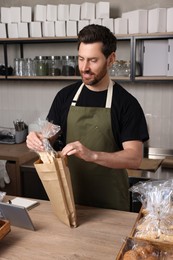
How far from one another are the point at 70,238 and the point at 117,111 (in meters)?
0.73

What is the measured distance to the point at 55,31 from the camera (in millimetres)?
3102

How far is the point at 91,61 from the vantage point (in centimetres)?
152

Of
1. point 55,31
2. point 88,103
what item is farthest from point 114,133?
point 55,31

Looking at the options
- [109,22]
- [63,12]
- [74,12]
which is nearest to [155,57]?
[109,22]

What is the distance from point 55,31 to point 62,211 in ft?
7.36

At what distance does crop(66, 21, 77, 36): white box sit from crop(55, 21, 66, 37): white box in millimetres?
36

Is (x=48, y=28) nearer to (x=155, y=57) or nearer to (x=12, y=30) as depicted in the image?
(x=12, y=30)

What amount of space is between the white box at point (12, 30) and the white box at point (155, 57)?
4.38 feet

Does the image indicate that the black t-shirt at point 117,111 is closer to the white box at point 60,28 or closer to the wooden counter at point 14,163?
the wooden counter at point 14,163

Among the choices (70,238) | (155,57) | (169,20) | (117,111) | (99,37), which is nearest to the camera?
(70,238)

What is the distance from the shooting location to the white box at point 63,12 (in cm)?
305

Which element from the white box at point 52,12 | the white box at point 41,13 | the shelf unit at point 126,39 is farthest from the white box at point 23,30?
the white box at point 52,12

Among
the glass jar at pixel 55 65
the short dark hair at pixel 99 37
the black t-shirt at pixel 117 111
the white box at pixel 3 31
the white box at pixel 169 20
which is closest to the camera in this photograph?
the short dark hair at pixel 99 37

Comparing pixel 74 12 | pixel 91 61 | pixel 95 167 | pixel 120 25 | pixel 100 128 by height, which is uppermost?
pixel 74 12
